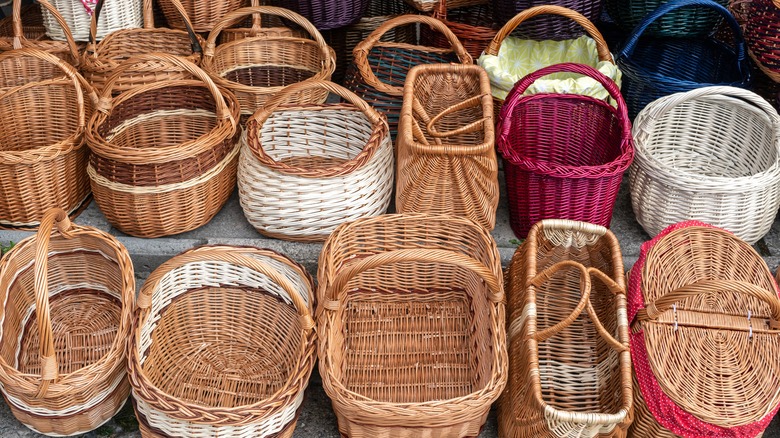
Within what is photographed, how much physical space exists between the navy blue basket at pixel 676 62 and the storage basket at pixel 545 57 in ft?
0.44

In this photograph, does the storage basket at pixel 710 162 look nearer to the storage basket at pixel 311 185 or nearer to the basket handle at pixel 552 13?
the basket handle at pixel 552 13

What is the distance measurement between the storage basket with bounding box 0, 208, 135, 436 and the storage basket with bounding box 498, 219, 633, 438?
1.22 m

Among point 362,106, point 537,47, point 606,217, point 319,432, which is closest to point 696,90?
point 606,217

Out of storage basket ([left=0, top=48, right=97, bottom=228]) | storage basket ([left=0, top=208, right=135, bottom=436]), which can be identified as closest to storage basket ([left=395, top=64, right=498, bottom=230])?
storage basket ([left=0, top=208, right=135, bottom=436])

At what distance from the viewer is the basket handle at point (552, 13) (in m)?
2.90

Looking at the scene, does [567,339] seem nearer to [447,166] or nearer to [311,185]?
[447,166]

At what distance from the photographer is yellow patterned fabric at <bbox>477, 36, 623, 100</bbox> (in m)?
2.99

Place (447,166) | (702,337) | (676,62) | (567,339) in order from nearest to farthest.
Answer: (702,337), (567,339), (447,166), (676,62)

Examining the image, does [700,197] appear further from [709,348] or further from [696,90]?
[709,348]

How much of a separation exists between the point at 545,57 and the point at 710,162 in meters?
0.90

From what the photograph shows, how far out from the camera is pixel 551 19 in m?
3.07

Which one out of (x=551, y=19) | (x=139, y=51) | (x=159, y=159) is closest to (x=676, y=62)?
(x=551, y=19)

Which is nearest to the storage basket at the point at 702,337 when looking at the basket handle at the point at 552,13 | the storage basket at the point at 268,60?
the basket handle at the point at 552,13

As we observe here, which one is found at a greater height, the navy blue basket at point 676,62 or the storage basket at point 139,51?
the storage basket at point 139,51
